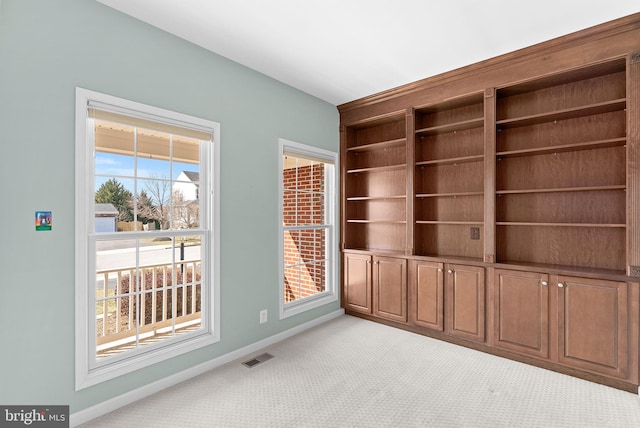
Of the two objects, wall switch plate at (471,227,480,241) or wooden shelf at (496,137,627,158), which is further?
wall switch plate at (471,227,480,241)

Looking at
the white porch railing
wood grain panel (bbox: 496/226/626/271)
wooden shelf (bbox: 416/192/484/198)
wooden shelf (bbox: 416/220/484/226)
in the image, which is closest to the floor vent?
the white porch railing

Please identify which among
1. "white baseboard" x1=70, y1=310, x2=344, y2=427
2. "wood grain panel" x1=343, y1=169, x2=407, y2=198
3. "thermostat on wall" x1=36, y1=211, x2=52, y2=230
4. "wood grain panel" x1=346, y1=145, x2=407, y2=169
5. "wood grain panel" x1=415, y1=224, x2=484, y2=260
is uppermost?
"wood grain panel" x1=346, y1=145, x2=407, y2=169

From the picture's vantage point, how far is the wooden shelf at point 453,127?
3.23 metres

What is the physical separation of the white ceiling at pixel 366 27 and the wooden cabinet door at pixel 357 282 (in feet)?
7.34

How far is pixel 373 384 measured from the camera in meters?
2.51

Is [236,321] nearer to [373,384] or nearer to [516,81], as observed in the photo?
[373,384]

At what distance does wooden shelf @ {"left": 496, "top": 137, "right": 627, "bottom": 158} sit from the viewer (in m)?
2.54

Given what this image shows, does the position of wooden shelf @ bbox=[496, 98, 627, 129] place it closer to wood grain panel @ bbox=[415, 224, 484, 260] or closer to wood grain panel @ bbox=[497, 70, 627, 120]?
wood grain panel @ bbox=[497, 70, 627, 120]

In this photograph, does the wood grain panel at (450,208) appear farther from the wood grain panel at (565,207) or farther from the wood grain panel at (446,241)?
the wood grain panel at (565,207)

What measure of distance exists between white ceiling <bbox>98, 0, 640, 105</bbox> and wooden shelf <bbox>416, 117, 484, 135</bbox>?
1.82 ft

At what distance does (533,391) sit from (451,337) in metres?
0.93

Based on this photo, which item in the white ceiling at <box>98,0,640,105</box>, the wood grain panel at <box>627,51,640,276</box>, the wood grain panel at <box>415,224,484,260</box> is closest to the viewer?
the white ceiling at <box>98,0,640,105</box>

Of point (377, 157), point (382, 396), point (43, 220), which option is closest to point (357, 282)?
point (377, 157)

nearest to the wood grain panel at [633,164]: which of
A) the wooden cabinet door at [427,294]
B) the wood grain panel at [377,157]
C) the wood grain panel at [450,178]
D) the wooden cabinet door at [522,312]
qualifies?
the wooden cabinet door at [522,312]
